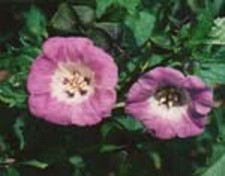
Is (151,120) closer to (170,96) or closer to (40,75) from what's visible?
(170,96)

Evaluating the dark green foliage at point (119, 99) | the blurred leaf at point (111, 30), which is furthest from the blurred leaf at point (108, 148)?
the blurred leaf at point (111, 30)

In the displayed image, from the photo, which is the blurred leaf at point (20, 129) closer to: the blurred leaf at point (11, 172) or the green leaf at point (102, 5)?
the blurred leaf at point (11, 172)

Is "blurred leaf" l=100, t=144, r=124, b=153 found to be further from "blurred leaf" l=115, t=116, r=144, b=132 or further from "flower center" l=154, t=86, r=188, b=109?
"flower center" l=154, t=86, r=188, b=109

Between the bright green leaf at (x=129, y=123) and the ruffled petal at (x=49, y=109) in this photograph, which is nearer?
the ruffled petal at (x=49, y=109)

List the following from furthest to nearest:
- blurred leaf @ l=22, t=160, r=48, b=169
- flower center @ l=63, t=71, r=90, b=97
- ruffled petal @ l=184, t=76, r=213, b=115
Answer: blurred leaf @ l=22, t=160, r=48, b=169
flower center @ l=63, t=71, r=90, b=97
ruffled petal @ l=184, t=76, r=213, b=115

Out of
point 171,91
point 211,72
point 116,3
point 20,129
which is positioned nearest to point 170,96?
point 171,91

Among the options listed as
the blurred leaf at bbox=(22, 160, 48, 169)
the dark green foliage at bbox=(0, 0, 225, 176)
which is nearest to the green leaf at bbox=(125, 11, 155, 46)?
the dark green foliage at bbox=(0, 0, 225, 176)
